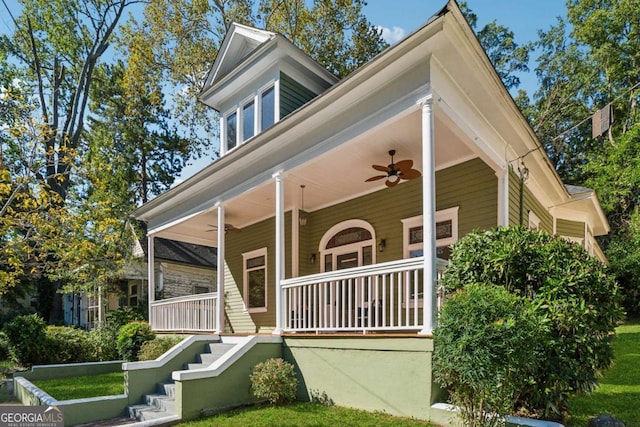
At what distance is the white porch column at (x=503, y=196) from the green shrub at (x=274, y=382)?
13.0 ft

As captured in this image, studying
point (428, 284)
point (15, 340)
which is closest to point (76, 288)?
point (15, 340)

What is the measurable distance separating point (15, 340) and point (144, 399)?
20.8ft

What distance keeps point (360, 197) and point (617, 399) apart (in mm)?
5376

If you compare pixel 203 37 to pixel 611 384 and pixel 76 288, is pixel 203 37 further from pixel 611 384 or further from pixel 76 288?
pixel 611 384

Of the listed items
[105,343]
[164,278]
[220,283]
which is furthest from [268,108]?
[164,278]

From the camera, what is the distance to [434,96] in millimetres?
4930

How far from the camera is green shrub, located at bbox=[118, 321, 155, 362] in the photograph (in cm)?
941

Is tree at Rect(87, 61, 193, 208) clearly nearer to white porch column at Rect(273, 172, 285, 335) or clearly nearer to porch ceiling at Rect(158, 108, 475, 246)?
porch ceiling at Rect(158, 108, 475, 246)

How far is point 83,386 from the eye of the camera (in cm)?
784

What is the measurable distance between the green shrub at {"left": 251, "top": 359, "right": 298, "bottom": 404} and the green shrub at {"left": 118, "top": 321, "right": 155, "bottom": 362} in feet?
16.1

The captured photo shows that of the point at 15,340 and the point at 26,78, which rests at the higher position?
the point at 26,78

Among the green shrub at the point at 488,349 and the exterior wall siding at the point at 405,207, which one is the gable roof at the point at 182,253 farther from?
the green shrub at the point at 488,349

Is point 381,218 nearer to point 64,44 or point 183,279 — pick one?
point 183,279

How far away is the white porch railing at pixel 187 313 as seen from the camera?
29.2 ft
